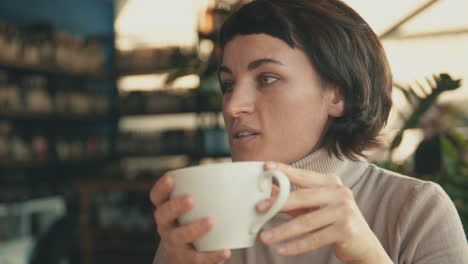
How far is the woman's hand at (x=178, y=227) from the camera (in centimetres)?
52

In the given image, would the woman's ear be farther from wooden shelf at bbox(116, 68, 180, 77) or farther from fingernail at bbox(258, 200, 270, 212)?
wooden shelf at bbox(116, 68, 180, 77)

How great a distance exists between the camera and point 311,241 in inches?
21.4

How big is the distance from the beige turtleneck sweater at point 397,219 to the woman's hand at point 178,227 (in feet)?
0.70

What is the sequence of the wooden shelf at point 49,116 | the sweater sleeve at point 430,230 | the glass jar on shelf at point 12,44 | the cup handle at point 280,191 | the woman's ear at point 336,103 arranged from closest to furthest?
the cup handle at point 280,191
the sweater sleeve at point 430,230
the woman's ear at point 336,103
the glass jar on shelf at point 12,44
the wooden shelf at point 49,116

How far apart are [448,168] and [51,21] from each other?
4.97m

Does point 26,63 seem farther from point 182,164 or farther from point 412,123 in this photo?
point 412,123

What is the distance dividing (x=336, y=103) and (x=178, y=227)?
493 millimetres

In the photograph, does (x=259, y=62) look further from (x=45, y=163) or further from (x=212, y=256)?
(x=45, y=163)

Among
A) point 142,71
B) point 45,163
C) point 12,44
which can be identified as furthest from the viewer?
point 142,71

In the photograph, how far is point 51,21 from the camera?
17.5 feet

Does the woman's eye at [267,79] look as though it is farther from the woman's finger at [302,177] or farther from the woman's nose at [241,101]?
the woman's finger at [302,177]

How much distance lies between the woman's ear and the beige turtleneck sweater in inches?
3.6

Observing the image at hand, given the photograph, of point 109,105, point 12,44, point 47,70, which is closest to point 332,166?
point 12,44

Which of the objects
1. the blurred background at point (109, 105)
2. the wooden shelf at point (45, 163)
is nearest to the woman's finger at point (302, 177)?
the blurred background at point (109, 105)
